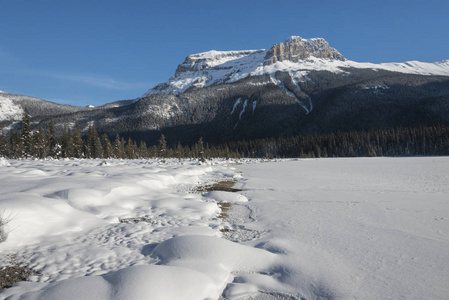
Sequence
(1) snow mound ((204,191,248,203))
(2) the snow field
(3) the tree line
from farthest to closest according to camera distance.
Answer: (3) the tree line, (1) snow mound ((204,191,248,203)), (2) the snow field

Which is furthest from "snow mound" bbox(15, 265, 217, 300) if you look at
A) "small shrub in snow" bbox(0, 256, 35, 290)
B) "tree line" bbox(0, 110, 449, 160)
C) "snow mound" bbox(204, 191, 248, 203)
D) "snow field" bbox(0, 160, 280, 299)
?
"tree line" bbox(0, 110, 449, 160)

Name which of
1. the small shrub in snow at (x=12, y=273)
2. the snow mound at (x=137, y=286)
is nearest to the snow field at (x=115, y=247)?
the snow mound at (x=137, y=286)

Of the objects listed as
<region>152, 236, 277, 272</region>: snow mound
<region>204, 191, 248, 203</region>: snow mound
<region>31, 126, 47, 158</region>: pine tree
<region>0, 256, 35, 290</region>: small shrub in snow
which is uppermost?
<region>31, 126, 47, 158</region>: pine tree

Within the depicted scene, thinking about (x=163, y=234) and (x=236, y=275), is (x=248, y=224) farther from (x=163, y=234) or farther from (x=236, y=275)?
(x=236, y=275)

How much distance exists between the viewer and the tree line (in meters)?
42.9

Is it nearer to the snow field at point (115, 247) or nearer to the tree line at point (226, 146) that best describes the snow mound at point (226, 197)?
the snow field at point (115, 247)

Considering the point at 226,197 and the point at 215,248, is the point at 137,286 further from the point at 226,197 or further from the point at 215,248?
the point at 226,197

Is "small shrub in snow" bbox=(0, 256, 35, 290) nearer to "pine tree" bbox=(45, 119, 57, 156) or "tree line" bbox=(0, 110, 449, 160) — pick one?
"tree line" bbox=(0, 110, 449, 160)

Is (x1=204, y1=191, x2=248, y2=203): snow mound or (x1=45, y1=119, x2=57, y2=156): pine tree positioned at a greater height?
(x1=45, y1=119, x2=57, y2=156): pine tree

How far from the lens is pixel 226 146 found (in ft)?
298

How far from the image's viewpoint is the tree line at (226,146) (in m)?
42.9

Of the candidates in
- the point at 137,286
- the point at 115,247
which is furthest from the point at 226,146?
the point at 137,286

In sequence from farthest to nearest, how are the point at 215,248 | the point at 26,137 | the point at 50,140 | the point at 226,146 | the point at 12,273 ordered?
the point at 226,146 < the point at 50,140 < the point at 26,137 < the point at 215,248 < the point at 12,273

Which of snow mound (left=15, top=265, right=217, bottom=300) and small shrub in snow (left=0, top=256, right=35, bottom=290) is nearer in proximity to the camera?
snow mound (left=15, top=265, right=217, bottom=300)
